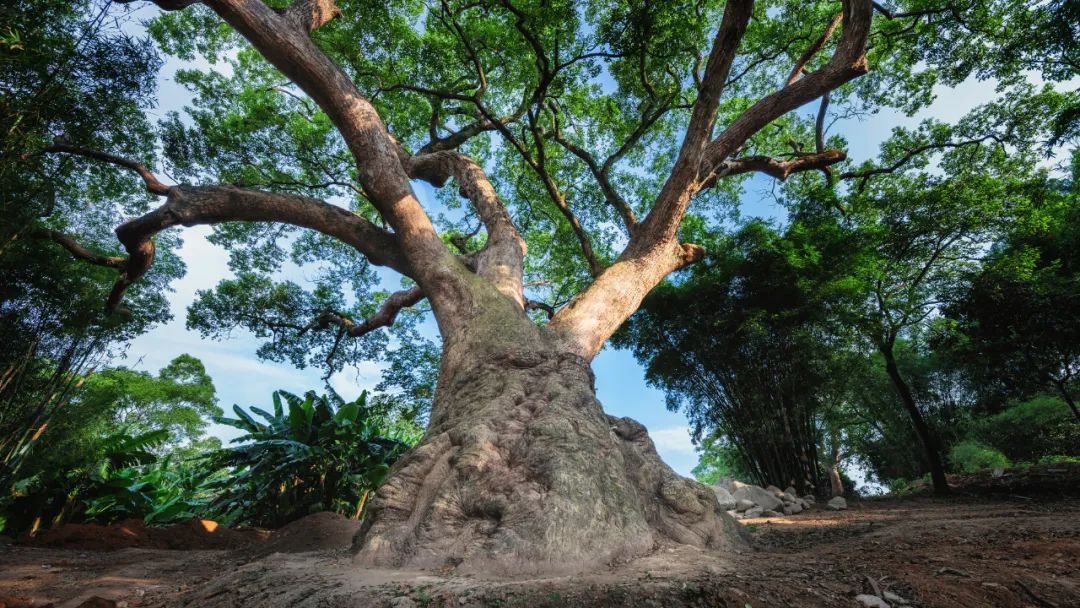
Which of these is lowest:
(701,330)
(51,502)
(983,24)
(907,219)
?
(51,502)

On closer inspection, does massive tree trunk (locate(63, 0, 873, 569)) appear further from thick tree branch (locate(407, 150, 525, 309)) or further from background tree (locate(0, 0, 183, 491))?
background tree (locate(0, 0, 183, 491))

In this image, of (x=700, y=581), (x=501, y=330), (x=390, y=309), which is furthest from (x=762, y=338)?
(x=700, y=581)

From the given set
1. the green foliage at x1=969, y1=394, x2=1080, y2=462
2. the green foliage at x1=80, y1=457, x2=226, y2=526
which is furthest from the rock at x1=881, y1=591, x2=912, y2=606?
the green foliage at x1=969, y1=394, x2=1080, y2=462

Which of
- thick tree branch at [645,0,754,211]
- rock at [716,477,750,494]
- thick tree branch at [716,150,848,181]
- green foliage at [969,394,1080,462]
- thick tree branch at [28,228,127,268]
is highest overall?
thick tree branch at [716,150,848,181]

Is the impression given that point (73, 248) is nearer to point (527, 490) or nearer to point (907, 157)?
point (527, 490)

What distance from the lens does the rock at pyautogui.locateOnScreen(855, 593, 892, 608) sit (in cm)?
125

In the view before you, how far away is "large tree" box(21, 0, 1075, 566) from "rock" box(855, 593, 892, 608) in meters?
0.83

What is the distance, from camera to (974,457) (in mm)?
9133

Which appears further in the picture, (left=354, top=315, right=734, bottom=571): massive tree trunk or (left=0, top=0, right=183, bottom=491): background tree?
(left=0, top=0, right=183, bottom=491): background tree

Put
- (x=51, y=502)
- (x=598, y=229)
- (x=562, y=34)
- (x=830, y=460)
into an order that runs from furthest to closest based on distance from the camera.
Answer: (x=830, y=460)
(x=598, y=229)
(x=562, y=34)
(x=51, y=502)

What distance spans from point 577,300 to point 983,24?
6.35 metres

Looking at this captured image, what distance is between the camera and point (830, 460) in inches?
577

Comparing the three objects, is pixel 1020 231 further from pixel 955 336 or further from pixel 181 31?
pixel 181 31

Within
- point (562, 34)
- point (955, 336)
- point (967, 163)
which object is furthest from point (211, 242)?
point (967, 163)
